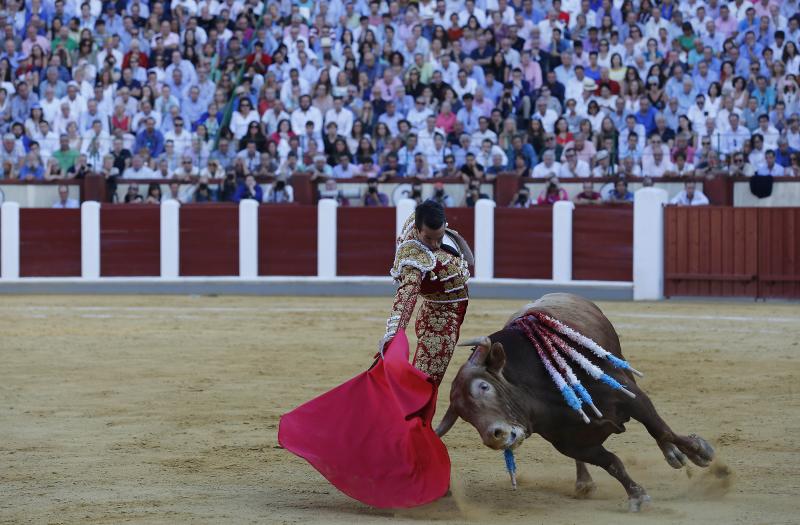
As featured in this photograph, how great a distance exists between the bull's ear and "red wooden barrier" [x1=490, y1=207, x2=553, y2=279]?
9.01 metres

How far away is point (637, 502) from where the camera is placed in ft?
15.1

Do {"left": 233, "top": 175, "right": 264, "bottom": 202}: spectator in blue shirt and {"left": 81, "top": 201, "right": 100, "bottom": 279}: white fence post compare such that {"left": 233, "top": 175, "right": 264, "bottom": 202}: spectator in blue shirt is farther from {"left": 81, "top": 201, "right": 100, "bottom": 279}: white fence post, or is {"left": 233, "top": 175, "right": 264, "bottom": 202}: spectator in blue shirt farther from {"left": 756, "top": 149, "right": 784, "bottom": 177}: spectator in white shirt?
{"left": 756, "top": 149, "right": 784, "bottom": 177}: spectator in white shirt

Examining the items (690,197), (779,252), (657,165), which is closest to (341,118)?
(657,165)

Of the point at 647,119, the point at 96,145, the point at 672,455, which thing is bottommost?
the point at 672,455

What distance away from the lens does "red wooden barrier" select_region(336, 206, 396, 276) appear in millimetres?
13922

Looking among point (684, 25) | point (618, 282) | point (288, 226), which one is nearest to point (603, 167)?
point (618, 282)

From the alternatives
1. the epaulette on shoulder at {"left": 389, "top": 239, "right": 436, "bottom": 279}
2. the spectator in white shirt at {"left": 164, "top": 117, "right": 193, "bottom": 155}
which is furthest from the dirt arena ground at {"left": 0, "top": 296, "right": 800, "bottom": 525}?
the spectator in white shirt at {"left": 164, "top": 117, "right": 193, "bottom": 155}

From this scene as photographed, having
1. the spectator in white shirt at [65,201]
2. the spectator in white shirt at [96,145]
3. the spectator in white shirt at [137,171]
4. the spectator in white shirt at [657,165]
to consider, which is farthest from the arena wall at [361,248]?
the spectator in white shirt at [96,145]

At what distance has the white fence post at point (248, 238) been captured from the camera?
13984 mm

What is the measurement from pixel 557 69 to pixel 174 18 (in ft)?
15.0

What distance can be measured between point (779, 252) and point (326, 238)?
4.51 meters

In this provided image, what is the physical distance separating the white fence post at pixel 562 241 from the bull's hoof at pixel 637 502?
887 cm

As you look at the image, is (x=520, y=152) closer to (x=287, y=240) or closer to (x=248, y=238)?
(x=287, y=240)

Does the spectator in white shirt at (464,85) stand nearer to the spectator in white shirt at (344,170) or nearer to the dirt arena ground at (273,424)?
the spectator in white shirt at (344,170)
